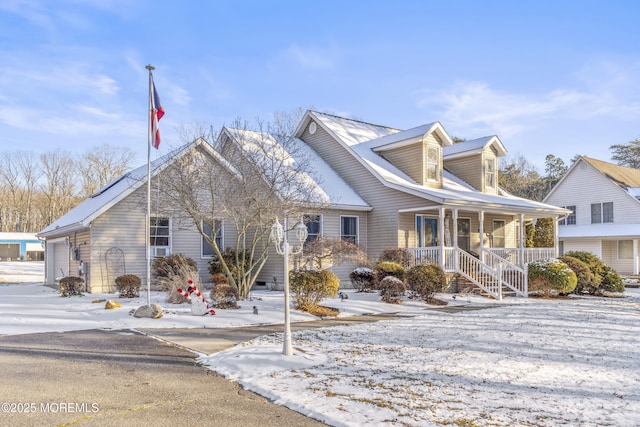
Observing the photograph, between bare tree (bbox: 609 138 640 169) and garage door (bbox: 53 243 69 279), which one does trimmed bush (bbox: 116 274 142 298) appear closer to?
A: garage door (bbox: 53 243 69 279)

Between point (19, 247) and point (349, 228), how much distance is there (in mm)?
45259

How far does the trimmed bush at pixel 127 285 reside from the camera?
15227mm

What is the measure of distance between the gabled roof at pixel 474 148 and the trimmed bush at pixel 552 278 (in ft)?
24.2

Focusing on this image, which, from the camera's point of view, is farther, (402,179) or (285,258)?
(402,179)

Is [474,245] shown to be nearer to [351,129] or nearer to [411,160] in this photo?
[411,160]

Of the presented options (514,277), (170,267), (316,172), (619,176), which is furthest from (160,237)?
(619,176)

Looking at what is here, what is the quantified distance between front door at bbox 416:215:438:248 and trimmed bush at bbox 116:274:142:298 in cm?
1089

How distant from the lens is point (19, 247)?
52.2 metres

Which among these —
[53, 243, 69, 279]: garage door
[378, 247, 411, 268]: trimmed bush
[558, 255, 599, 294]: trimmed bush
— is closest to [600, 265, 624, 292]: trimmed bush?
[558, 255, 599, 294]: trimmed bush

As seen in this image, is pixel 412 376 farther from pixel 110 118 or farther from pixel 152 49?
pixel 110 118

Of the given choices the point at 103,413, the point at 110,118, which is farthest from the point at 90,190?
the point at 103,413

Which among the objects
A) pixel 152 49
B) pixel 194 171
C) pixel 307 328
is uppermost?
pixel 152 49

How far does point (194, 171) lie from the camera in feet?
48.3

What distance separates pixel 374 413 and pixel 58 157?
63.5 m
